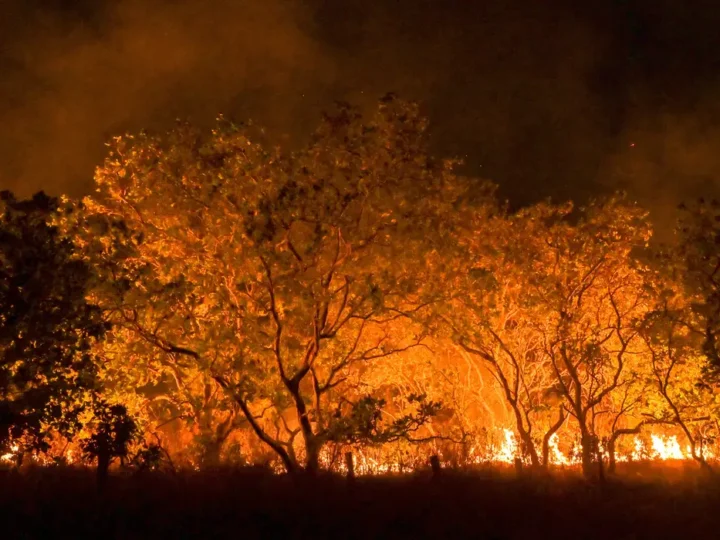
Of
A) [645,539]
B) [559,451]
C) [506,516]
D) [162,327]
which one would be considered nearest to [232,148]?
[162,327]

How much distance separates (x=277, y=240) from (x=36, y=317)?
615 centimetres

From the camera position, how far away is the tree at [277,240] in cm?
1606

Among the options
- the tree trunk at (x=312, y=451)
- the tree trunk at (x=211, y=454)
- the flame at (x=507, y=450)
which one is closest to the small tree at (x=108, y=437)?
the tree trunk at (x=312, y=451)

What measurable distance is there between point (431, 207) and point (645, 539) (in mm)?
9154

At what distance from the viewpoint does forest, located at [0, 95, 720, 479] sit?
12430 millimetres

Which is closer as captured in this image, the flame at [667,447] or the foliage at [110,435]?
the foliage at [110,435]

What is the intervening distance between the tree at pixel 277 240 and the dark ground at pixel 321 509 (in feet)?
8.00

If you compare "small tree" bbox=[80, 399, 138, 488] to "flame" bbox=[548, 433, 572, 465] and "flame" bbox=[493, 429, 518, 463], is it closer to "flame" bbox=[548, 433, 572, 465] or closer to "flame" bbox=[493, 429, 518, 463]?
"flame" bbox=[493, 429, 518, 463]

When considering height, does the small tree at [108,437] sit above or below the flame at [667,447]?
above

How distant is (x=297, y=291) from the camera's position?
16.5 m

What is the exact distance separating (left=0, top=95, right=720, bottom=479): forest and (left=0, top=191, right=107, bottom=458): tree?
0.03m

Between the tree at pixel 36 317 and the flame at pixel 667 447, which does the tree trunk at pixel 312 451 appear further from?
the flame at pixel 667 447

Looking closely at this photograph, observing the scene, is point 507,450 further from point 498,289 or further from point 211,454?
point 211,454

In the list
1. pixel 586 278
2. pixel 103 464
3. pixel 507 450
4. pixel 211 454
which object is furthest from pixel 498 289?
pixel 103 464
